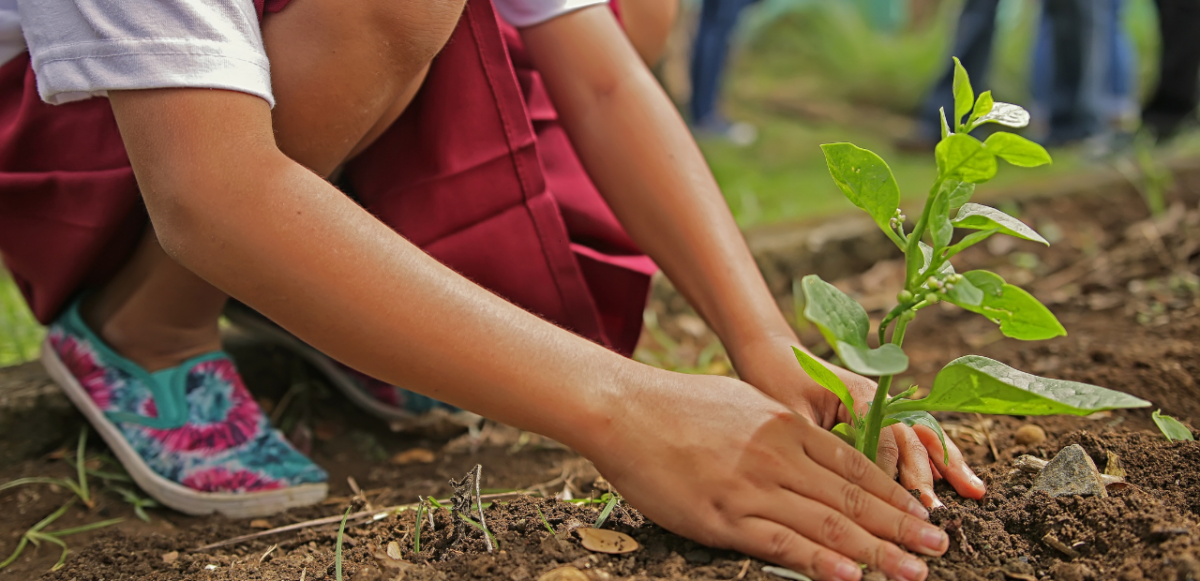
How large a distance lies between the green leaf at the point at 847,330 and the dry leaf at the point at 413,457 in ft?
3.02

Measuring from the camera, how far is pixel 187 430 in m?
1.40

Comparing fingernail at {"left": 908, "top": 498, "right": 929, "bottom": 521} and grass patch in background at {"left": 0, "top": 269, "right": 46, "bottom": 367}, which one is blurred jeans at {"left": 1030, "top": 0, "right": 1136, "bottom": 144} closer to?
fingernail at {"left": 908, "top": 498, "right": 929, "bottom": 521}

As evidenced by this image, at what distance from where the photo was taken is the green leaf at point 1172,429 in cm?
114

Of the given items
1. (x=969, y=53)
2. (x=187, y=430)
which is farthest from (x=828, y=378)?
(x=969, y=53)

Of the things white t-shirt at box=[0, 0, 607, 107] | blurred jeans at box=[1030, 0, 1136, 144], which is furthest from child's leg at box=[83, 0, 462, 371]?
blurred jeans at box=[1030, 0, 1136, 144]

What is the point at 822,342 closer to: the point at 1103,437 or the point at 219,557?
the point at 1103,437

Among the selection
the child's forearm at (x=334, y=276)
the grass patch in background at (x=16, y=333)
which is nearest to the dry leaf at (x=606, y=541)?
the child's forearm at (x=334, y=276)

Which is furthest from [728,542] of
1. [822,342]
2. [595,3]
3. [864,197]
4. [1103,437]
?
[822,342]

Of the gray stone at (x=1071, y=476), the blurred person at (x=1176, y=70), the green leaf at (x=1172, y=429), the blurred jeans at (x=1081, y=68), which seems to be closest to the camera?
the gray stone at (x=1071, y=476)

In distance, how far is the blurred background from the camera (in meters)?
3.12

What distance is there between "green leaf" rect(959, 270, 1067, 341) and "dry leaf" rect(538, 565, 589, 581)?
483mm

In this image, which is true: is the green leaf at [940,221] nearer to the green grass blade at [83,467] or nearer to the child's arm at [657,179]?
the child's arm at [657,179]

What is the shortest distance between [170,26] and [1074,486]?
112 centimetres

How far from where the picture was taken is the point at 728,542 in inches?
36.8
